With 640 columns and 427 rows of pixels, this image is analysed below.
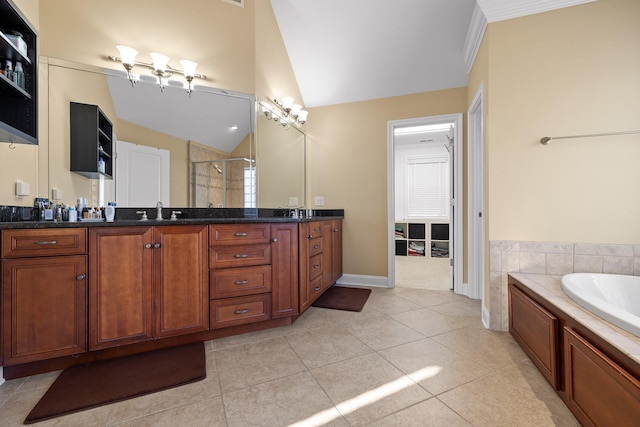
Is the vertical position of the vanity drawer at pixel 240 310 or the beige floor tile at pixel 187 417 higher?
the vanity drawer at pixel 240 310

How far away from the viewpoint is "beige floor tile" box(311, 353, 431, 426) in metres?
1.26

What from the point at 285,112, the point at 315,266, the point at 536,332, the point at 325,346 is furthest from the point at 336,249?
the point at 536,332

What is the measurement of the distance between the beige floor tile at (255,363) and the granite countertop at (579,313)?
1391 mm

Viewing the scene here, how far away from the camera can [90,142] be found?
203 cm

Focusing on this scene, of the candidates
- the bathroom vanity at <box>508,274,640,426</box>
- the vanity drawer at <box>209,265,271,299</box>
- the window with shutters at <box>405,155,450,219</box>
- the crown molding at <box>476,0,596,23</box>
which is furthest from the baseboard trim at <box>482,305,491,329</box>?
the window with shutters at <box>405,155,450,219</box>

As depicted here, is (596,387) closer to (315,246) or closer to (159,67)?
(315,246)

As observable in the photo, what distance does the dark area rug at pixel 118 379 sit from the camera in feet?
4.25

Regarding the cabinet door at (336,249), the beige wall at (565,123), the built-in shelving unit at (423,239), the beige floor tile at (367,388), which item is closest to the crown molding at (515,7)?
the beige wall at (565,123)

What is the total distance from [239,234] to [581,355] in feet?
6.37

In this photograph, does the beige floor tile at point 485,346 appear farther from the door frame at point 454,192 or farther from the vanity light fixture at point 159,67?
the vanity light fixture at point 159,67

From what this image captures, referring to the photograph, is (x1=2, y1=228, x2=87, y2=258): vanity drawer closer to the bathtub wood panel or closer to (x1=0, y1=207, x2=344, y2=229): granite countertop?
(x1=0, y1=207, x2=344, y2=229): granite countertop

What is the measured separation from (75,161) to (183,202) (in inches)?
30.2

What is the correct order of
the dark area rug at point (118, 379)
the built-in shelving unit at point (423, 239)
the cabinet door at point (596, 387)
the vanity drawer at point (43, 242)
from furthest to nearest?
the built-in shelving unit at point (423, 239) < the vanity drawer at point (43, 242) < the dark area rug at point (118, 379) < the cabinet door at point (596, 387)

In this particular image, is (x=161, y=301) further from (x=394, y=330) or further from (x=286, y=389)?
(x=394, y=330)
